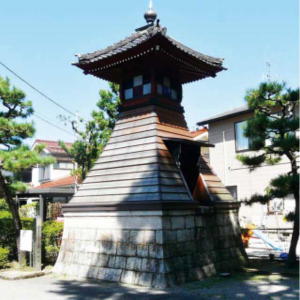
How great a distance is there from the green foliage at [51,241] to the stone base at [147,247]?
1742 millimetres

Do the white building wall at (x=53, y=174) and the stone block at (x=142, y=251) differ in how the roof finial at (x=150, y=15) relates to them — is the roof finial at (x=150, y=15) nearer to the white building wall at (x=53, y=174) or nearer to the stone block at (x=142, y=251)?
the stone block at (x=142, y=251)

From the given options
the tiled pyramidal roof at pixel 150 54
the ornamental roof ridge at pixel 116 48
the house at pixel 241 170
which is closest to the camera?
the tiled pyramidal roof at pixel 150 54

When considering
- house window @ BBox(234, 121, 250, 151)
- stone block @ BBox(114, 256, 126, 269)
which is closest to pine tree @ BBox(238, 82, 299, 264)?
stone block @ BBox(114, 256, 126, 269)

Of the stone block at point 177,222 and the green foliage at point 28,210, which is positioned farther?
the green foliage at point 28,210

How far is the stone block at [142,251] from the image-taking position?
9609mm

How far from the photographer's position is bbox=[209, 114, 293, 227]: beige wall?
66.3 ft

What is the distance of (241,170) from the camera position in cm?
2216

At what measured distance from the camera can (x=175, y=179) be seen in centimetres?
1081

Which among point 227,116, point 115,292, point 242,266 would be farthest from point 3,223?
point 227,116

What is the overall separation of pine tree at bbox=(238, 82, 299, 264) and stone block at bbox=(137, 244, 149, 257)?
4292 mm

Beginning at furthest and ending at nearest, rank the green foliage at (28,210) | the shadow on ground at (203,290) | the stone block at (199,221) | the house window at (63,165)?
the house window at (63,165), the green foliage at (28,210), the stone block at (199,221), the shadow on ground at (203,290)

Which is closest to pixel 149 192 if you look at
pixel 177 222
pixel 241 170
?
pixel 177 222

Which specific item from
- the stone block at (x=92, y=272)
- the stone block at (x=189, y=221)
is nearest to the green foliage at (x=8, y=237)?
the stone block at (x=92, y=272)

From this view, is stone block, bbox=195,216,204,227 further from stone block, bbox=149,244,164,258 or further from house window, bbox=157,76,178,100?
house window, bbox=157,76,178,100
